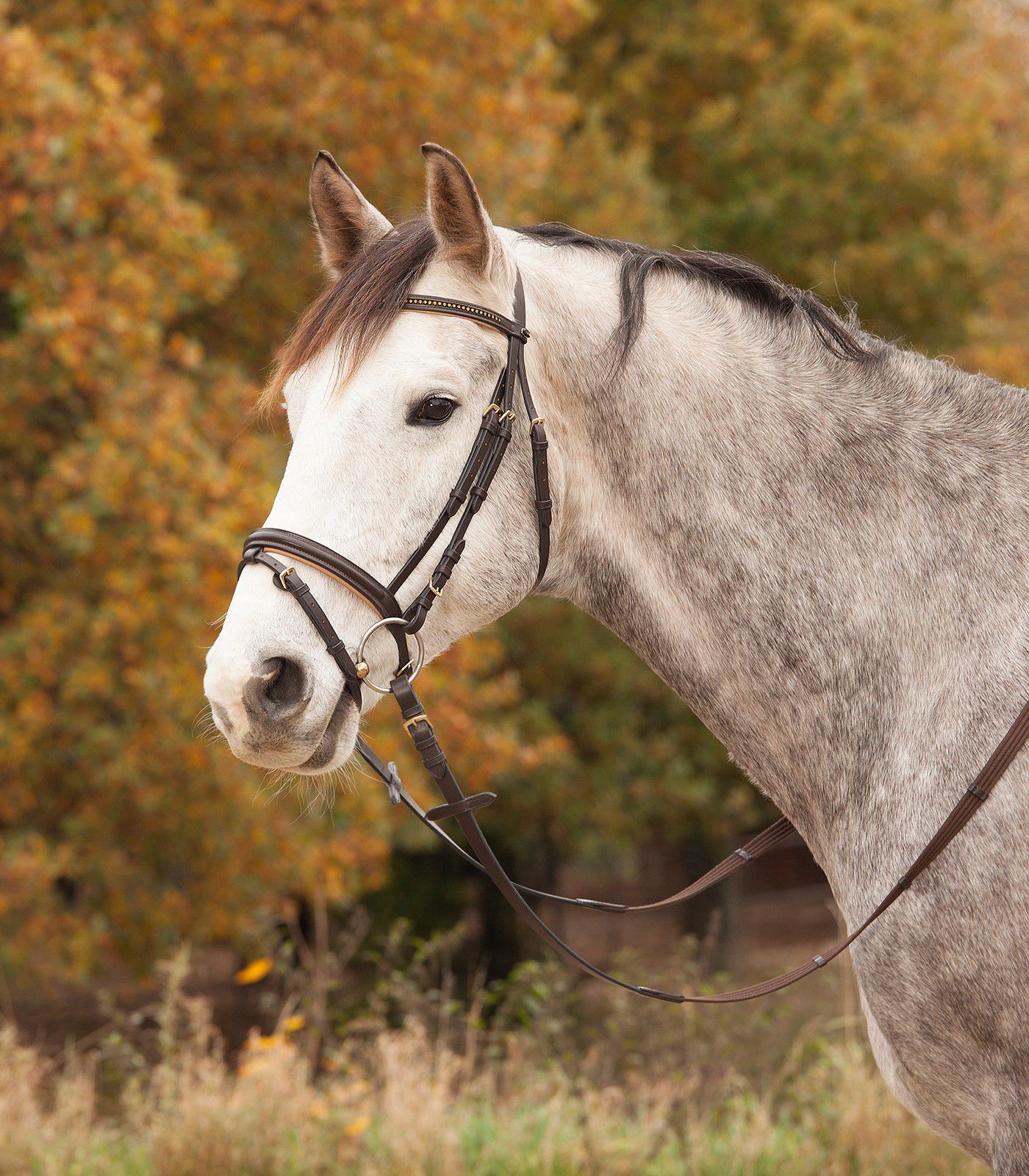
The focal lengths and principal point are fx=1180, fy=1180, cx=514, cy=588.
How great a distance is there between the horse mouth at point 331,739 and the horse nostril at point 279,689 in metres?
0.10

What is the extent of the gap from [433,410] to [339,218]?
0.65m

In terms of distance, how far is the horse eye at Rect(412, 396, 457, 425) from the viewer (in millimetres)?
2371

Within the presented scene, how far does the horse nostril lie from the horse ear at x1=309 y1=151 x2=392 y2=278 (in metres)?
0.96

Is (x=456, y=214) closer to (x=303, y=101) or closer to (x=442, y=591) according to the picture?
(x=442, y=591)

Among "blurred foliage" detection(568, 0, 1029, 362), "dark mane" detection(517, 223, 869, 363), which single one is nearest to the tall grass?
"dark mane" detection(517, 223, 869, 363)

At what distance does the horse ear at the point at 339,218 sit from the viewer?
263cm

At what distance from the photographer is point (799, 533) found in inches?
96.6

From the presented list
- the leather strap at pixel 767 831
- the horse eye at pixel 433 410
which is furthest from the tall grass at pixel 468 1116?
the horse eye at pixel 433 410

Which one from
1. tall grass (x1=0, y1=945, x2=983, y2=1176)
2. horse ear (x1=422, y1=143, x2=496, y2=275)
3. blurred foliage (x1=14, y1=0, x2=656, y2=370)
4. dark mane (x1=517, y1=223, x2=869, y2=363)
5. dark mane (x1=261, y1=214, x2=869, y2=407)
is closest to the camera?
horse ear (x1=422, y1=143, x2=496, y2=275)

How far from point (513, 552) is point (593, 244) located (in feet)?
2.53

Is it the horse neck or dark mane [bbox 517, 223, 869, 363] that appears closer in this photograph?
the horse neck

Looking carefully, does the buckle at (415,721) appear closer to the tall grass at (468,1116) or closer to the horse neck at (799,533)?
the horse neck at (799,533)

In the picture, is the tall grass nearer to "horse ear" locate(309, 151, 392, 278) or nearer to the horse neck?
the horse neck

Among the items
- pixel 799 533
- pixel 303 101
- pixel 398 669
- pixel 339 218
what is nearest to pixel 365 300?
pixel 339 218
